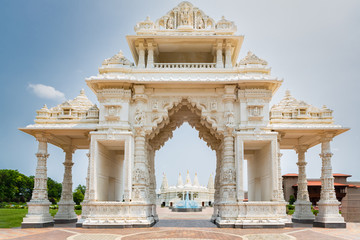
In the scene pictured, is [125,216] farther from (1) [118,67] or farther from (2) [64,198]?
(1) [118,67]

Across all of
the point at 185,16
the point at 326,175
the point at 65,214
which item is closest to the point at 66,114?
the point at 65,214

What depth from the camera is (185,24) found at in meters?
19.9

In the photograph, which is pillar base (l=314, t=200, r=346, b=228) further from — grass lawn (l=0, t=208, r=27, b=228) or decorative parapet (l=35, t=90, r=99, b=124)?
grass lawn (l=0, t=208, r=27, b=228)

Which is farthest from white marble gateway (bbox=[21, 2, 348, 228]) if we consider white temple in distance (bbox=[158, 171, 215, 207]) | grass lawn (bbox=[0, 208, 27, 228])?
white temple in distance (bbox=[158, 171, 215, 207])

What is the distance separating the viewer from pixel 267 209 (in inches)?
651

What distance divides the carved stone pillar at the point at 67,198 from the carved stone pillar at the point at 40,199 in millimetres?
2810

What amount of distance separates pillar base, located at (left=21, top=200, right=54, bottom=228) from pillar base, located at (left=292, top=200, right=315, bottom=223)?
14.5 meters

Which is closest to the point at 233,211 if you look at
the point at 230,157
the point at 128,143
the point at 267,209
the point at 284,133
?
the point at 267,209

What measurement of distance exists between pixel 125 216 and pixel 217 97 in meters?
7.90

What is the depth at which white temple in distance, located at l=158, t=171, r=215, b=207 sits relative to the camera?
5611cm

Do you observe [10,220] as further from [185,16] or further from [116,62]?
[185,16]

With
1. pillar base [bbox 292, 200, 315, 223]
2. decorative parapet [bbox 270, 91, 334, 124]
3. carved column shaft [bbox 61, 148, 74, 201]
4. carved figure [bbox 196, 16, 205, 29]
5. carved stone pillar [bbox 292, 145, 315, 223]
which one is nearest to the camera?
decorative parapet [bbox 270, 91, 334, 124]

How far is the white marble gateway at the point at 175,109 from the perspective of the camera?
16719mm

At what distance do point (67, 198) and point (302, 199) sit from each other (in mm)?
14696
